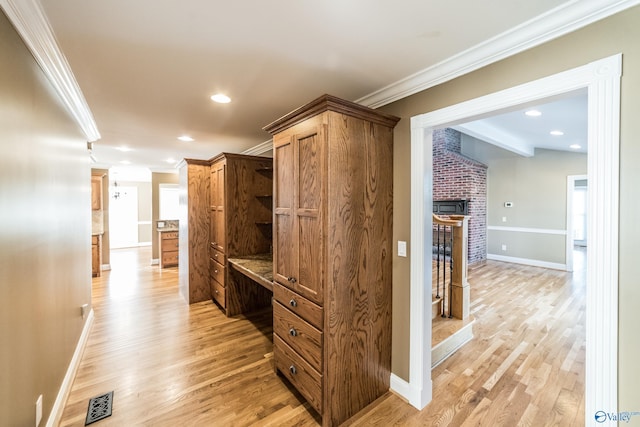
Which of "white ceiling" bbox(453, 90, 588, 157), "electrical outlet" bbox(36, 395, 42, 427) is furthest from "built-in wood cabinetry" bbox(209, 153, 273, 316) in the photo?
"white ceiling" bbox(453, 90, 588, 157)

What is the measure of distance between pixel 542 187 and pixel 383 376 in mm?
6546

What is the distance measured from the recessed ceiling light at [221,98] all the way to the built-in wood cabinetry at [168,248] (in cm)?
488

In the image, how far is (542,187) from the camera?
6246 millimetres

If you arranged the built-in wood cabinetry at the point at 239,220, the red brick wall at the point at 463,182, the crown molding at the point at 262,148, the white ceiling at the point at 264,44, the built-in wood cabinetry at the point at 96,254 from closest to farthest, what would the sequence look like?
the white ceiling at the point at 264,44, the built-in wood cabinetry at the point at 239,220, the crown molding at the point at 262,148, the built-in wood cabinetry at the point at 96,254, the red brick wall at the point at 463,182

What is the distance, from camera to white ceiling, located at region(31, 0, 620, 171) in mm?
1308

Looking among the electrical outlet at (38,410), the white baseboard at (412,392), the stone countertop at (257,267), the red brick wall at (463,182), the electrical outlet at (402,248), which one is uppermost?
the red brick wall at (463,182)

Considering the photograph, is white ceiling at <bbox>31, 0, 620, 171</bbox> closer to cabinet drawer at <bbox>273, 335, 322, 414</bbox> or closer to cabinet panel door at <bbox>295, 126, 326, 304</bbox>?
cabinet panel door at <bbox>295, 126, 326, 304</bbox>

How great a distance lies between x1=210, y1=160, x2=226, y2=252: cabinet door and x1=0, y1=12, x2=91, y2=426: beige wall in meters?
1.56

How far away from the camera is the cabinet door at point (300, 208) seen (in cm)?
181

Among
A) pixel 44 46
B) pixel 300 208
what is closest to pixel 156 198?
pixel 44 46

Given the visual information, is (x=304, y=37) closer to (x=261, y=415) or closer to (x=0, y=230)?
(x=0, y=230)

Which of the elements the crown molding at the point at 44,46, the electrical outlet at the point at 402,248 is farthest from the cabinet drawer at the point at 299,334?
the crown molding at the point at 44,46

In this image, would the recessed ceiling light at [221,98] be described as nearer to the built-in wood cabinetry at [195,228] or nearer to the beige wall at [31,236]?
the beige wall at [31,236]

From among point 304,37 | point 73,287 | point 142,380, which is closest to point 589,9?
point 304,37
